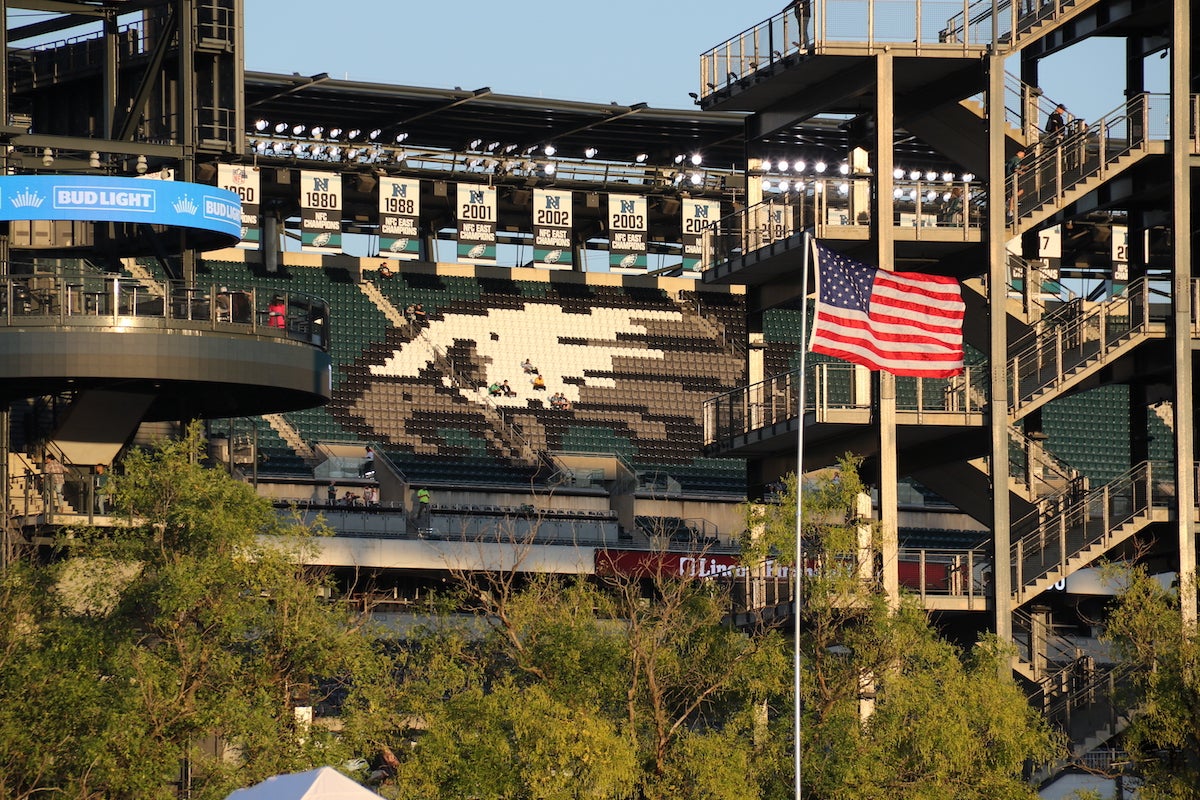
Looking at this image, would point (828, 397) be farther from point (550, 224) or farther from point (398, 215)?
point (550, 224)

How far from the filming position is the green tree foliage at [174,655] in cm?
3409

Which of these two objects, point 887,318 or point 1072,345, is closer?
point 887,318

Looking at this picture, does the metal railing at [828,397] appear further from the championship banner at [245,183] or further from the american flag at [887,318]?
the championship banner at [245,183]

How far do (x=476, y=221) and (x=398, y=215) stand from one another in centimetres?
297

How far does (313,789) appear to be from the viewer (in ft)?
74.8

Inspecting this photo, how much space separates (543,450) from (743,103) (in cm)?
3155

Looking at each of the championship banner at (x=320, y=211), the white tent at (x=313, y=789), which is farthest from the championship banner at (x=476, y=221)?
the white tent at (x=313, y=789)

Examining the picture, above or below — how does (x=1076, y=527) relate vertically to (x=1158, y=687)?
above

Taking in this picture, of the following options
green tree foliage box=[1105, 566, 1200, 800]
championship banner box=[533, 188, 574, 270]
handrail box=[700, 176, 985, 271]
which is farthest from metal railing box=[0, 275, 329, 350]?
championship banner box=[533, 188, 574, 270]

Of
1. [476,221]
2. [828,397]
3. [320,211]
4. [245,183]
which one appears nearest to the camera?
[828,397]

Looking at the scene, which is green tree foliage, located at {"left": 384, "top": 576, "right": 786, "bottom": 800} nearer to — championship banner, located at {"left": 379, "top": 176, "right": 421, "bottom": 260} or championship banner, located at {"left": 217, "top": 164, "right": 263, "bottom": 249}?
championship banner, located at {"left": 217, "top": 164, "right": 263, "bottom": 249}

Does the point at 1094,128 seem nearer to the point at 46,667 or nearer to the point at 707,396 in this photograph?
the point at 46,667

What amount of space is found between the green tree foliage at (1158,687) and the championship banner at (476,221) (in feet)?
142

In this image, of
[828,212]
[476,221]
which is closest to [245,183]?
[476,221]
